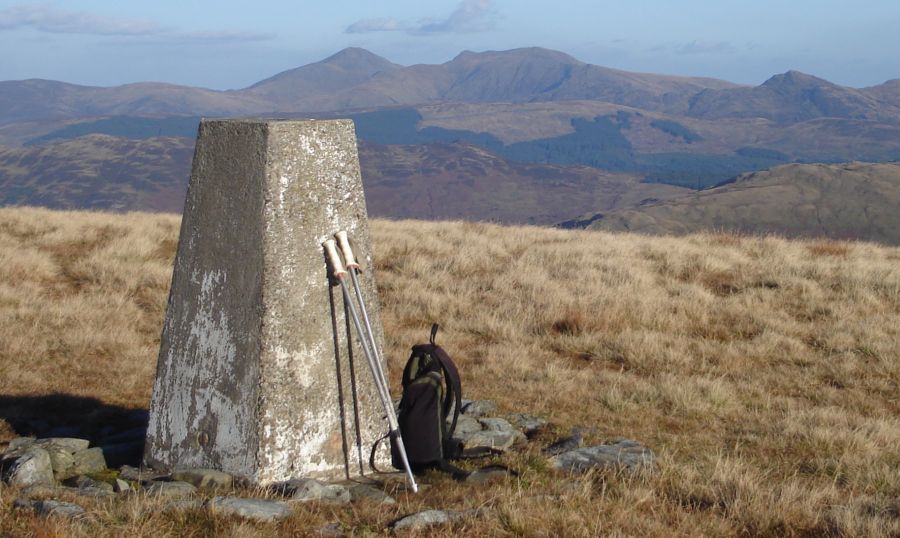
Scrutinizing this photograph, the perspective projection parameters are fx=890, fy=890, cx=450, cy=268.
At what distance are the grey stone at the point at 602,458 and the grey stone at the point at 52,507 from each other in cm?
277

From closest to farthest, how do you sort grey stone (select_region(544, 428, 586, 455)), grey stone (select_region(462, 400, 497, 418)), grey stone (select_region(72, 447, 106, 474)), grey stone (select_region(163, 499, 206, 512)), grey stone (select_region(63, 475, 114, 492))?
grey stone (select_region(163, 499, 206, 512)) < grey stone (select_region(63, 475, 114, 492)) < grey stone (select_region(72, 447, 106, 474)) < grey stone (select_region(544, 428, 586, 455)) < grey stone (select_region(462, 400, 497, 418))

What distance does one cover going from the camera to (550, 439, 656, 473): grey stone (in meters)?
5.42

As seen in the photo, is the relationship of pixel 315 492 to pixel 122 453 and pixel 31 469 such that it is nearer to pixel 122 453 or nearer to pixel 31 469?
pixel 31 469

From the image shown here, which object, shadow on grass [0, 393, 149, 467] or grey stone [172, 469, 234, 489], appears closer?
grey stone [172, 469, 234, 489]

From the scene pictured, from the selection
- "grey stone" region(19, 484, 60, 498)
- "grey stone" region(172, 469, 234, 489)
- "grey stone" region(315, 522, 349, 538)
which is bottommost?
"grey stone" region(172, 469, 234, 489)

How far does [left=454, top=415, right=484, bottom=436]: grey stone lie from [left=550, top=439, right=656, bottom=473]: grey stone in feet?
2.92

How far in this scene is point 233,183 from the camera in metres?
5.39

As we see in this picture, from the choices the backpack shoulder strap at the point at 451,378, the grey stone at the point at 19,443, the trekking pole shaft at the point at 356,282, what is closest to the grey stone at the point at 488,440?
the backpack shoulder strap at the point at 451,378

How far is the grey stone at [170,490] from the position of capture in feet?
14.7

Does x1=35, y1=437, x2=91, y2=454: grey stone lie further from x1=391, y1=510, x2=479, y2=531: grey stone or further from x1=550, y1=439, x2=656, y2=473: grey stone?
x1=550, y1=439, x2=656, y2=473: grey stone

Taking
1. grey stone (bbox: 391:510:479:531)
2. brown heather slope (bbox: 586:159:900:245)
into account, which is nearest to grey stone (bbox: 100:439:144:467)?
grey stone (bbox: 391:510:479:531)

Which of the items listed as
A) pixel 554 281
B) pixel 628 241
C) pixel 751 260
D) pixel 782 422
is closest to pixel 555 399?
pixel 782 422

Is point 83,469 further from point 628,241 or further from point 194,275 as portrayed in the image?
point 628,241

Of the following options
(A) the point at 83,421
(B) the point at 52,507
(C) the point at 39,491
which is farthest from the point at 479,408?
(B) the point at 52,507
